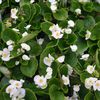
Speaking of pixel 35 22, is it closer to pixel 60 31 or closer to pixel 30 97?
pixel 60 31

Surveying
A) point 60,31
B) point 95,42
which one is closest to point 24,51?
point 60,31

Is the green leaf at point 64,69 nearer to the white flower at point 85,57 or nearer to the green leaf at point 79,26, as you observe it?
the white flower at point 85,57

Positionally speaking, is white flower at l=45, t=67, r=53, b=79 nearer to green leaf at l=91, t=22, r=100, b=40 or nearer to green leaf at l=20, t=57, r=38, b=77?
green leaf at l=20, t=57, r=38, b=77

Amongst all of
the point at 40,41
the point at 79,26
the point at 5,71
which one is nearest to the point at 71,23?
the point at 79,26

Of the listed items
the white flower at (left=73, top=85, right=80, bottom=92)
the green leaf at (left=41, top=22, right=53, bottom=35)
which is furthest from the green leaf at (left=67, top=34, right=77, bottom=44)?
the white flower at (left=73, top=85, right=80, bottom=92)

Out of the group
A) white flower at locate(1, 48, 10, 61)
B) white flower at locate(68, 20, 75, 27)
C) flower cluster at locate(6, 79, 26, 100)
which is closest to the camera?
flower cluster at locate(6, 79, 26, 100)

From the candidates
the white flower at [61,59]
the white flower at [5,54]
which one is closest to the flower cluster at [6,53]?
the white flower at [5,54]

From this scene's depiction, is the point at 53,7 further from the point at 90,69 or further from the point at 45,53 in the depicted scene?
the point at 90,69
